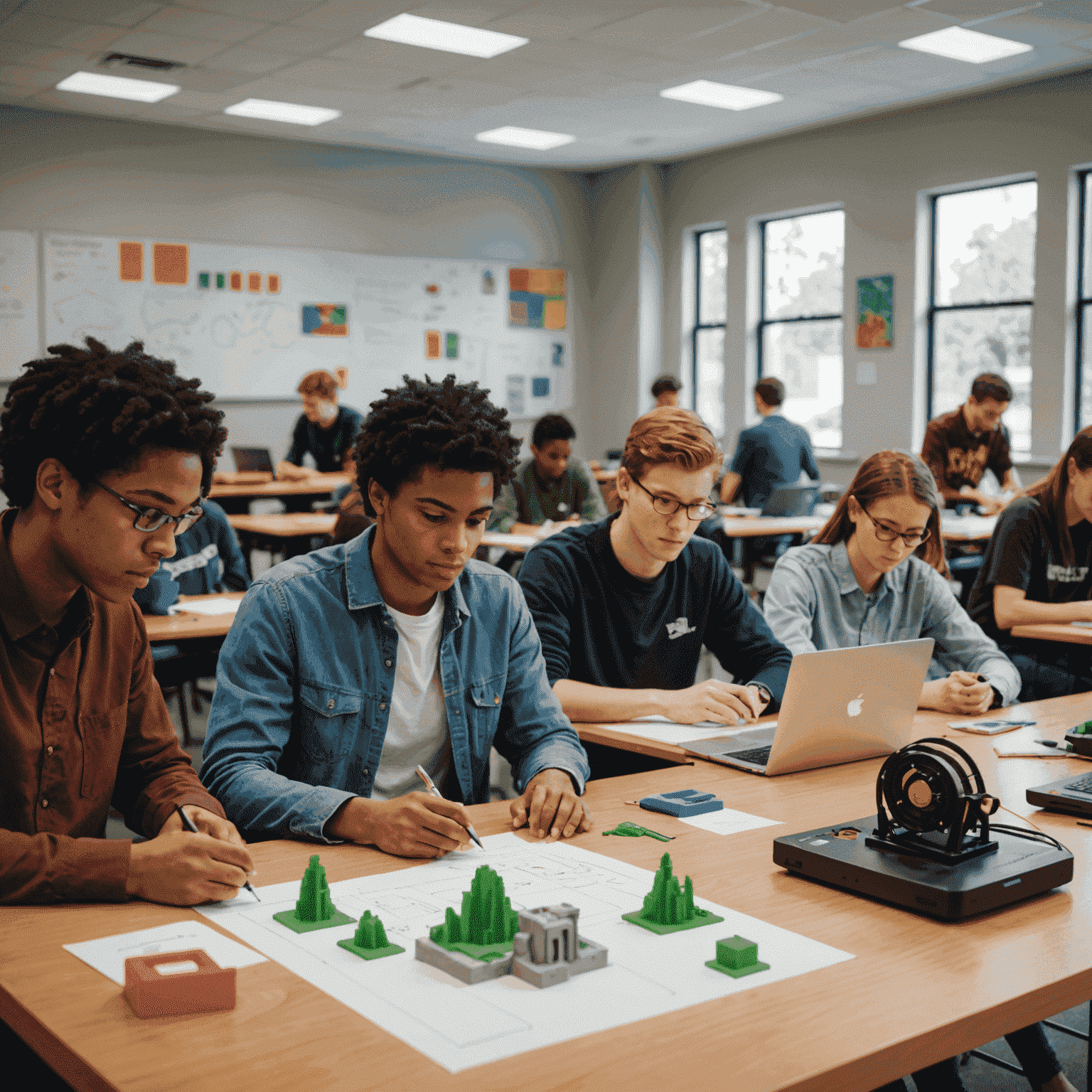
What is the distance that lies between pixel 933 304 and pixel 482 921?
835cm

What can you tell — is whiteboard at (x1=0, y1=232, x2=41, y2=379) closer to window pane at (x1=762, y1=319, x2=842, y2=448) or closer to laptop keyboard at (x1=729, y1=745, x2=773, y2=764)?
window pane at (x1=762, y1=319, x2=842, y2=448)

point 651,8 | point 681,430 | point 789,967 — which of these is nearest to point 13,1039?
point 789,967

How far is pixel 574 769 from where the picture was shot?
5.94 feet

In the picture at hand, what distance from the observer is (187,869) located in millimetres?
1326

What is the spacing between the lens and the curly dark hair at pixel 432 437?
1.75 meters

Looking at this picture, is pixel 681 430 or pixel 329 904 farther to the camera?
pixel 681 430

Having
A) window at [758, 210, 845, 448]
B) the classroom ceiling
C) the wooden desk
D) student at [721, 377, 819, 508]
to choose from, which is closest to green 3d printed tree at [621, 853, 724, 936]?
the wooden desk

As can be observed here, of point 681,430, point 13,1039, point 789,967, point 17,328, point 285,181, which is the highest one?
point 285,181

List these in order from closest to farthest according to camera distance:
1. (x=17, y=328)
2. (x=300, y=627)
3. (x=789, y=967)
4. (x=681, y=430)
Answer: (x=789, y=967)
(x=300, y=627)
(x=681, y=430)
(x=17, y=328)

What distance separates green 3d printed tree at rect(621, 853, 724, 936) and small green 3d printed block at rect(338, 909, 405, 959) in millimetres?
265

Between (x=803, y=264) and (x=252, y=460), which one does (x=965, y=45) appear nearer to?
(x=803, y=264)

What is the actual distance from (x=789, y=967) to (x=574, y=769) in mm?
674

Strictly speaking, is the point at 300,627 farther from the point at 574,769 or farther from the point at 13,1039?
the point at 13,1039

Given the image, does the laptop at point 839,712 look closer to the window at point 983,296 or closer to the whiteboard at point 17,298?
the window at point 983,296
